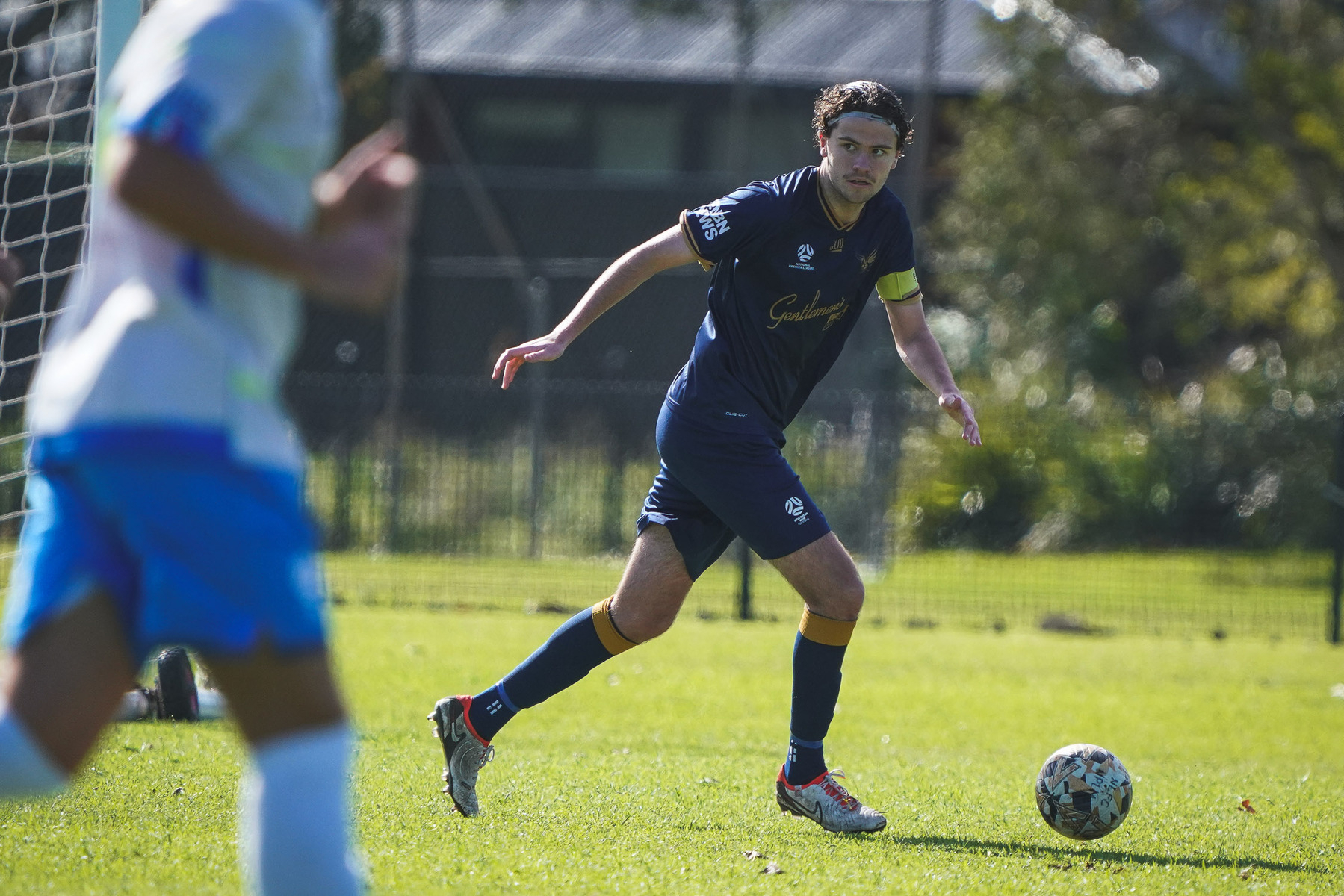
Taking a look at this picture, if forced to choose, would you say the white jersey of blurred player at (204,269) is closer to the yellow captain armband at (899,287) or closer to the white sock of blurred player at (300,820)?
the white sock of blurred player at (300,820)

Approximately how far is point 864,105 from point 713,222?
643 mm

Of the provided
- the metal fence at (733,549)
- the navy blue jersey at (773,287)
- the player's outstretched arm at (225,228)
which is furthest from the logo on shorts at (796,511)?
the metal fence at (733,549)

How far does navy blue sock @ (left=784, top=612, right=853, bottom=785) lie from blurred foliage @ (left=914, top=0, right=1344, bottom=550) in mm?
11925

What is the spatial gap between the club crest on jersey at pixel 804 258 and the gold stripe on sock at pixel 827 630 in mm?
1190

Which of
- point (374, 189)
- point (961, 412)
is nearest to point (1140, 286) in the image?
point (961, 412)

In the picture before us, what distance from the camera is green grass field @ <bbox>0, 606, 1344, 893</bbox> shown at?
13.4ft

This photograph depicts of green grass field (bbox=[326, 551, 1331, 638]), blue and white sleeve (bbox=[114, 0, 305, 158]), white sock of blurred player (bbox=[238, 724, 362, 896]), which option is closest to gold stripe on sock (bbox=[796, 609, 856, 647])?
white sock of blurred player (bbox=[238, 724, 362, 896])

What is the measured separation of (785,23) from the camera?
1791 centimetres

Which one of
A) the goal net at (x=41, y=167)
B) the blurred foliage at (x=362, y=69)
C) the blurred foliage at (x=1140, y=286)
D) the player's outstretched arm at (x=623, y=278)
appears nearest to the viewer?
the player's outstretched arm at (x=623, y=278)

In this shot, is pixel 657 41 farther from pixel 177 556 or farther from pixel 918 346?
Result: pixel 177 556

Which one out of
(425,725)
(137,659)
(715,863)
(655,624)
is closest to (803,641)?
(655,624)

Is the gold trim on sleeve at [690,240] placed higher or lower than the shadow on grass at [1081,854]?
higher

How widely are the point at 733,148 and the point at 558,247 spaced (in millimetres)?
2603

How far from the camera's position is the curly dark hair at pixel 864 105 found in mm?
4871
